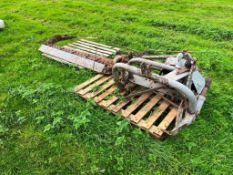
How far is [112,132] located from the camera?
3.74 metres

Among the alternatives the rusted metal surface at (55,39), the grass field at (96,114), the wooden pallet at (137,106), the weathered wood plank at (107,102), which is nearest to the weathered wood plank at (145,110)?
the wooden pallet at (137,106)

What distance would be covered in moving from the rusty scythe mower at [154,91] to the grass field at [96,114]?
17 centimetres

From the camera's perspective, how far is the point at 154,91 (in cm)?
418

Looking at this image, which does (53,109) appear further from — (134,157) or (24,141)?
(134,157)

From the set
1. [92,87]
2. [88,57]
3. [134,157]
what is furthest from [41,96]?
[134,157]

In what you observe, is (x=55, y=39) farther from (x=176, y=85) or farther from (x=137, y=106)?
(x=176, y=85)

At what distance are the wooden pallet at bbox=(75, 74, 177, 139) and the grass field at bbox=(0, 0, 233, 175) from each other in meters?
0.13

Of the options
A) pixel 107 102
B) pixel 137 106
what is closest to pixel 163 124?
pixel 137 106

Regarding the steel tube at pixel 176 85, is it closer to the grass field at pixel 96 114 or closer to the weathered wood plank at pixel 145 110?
the grass field at pixel 96 114

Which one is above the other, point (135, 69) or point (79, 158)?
point (135, 69)

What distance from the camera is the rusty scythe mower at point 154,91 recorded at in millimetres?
3711

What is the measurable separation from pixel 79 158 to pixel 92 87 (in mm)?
1516

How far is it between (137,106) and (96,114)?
62 centimetres

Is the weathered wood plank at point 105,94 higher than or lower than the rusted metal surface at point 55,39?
lower
